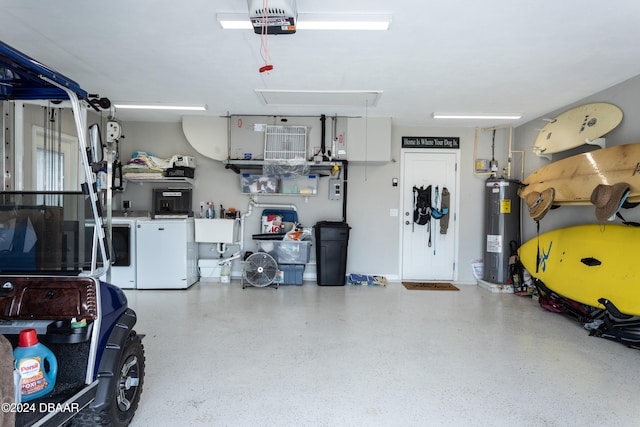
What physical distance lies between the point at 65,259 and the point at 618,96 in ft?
17.5

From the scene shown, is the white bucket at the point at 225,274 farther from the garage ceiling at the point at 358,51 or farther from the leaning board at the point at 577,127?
the leaning board at the point at 577,127

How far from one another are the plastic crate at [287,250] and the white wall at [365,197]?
0.49 metres

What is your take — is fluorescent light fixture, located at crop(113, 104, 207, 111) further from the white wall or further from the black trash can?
the black trash can

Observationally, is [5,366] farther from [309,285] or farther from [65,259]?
[309,285]

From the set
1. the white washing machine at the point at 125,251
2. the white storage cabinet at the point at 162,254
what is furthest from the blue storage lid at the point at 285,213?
the white washing machine at the point at 125,251

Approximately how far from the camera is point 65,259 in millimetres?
2041

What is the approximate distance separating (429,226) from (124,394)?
16.0 ft

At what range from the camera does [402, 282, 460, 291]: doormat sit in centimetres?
534

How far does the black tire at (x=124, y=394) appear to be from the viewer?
1.71 m

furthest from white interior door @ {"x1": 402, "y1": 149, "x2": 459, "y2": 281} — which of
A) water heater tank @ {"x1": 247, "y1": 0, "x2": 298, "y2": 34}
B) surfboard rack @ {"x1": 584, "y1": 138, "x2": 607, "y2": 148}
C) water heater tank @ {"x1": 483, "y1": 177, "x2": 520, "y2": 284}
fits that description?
water heater tank @ {"x1": 247, "y1": 0, "x2": 298, "y2": 34}

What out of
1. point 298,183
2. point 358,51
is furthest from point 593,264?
point 298,183

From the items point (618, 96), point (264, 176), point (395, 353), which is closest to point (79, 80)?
point (264, 176)

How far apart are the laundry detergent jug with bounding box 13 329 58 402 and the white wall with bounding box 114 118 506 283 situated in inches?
162

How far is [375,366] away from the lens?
2789mm
